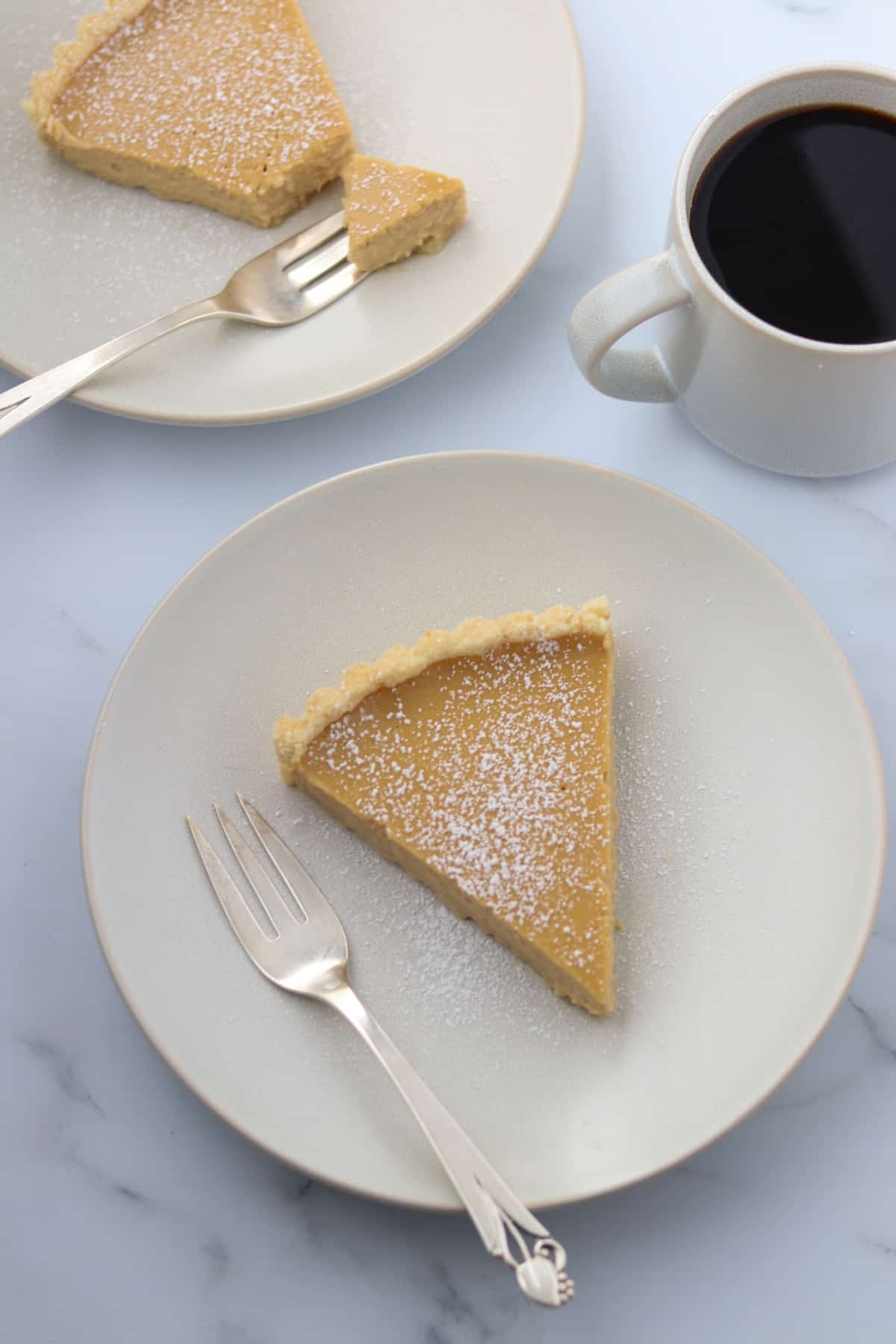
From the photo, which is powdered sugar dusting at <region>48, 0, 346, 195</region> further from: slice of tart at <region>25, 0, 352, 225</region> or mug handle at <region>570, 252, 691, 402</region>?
mug handle at <region>570, 252, 691, 402</region>

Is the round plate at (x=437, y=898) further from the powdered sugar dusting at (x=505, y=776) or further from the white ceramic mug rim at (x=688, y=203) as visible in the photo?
the white ceramic mug rim at (x=688, y=203)

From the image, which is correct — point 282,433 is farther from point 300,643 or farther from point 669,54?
point 669,54

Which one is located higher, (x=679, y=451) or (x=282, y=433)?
(x=282, y=433)

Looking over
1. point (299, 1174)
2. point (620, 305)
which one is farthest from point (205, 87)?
point (299, 1174)

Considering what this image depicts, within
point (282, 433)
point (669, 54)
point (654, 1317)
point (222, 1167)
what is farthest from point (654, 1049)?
point (669, 54)

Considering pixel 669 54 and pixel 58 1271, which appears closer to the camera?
pixel 58 1271

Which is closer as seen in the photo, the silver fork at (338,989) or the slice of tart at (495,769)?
the silver fork at (338,989)

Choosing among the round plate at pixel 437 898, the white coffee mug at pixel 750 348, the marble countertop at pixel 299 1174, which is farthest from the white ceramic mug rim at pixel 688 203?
the marble countertop at pixel 299 1174
